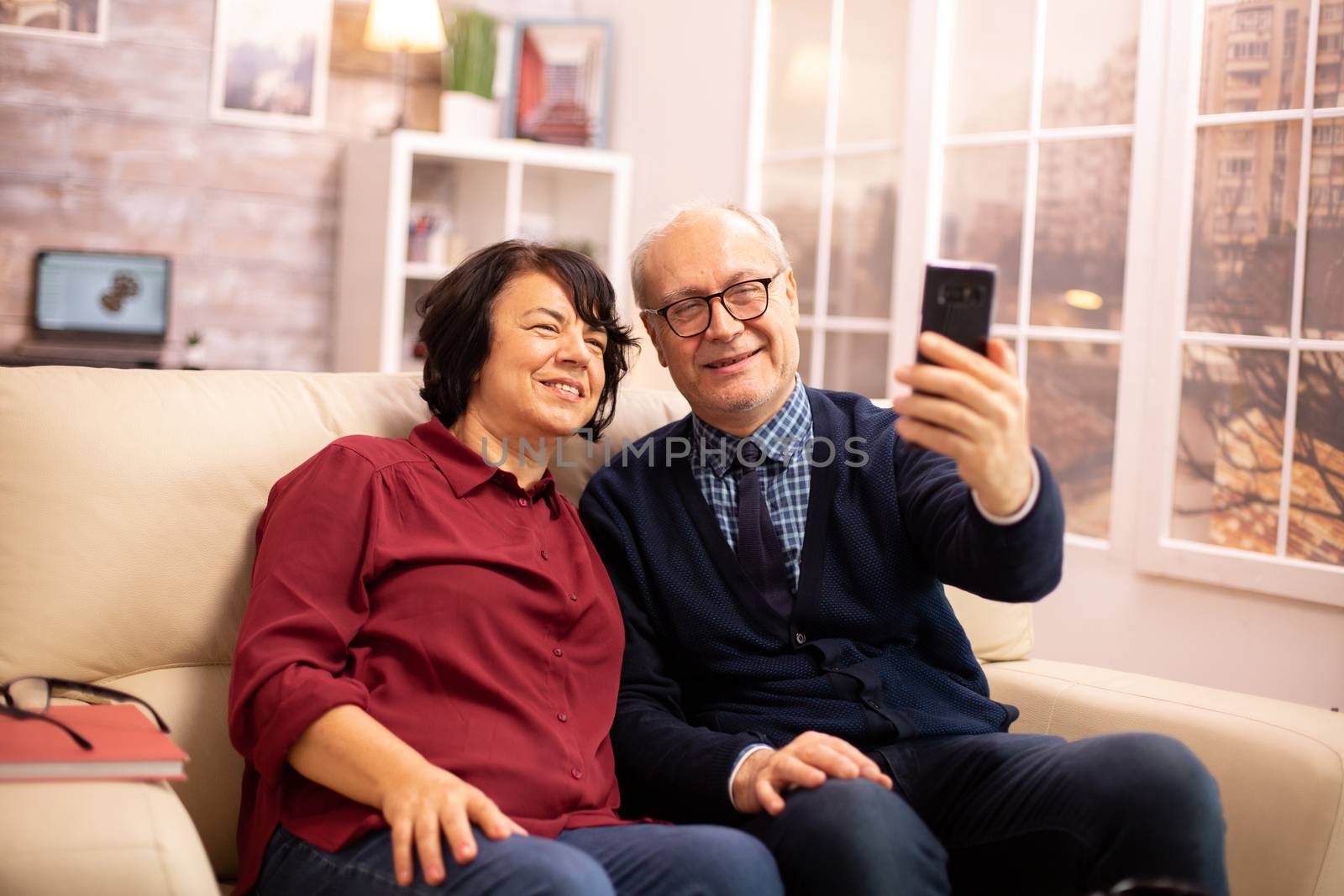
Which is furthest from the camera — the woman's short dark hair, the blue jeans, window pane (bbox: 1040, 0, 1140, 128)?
window pane (bbox: 1040, 0, 1140, 128)

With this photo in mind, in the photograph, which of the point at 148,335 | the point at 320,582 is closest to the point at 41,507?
the point at 320,582

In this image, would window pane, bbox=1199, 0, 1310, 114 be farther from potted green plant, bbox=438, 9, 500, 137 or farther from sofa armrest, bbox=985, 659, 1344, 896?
potted green plant, bbox=438, 9, 500, 137

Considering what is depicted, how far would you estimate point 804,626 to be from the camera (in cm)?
157

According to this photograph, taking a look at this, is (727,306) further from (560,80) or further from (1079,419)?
(560,80)

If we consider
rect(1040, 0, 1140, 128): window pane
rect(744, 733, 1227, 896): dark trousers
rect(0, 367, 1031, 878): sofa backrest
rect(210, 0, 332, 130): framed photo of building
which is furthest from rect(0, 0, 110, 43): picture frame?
rect(744, 733, 1227, 896): dark trousers

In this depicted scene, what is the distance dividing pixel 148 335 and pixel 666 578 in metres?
2.88

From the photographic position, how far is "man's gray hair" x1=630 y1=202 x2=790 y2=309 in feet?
5.74

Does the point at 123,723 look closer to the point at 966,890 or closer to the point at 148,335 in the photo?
the point at 966,890

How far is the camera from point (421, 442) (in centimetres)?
154

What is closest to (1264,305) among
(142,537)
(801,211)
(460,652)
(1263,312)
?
(1263,312)

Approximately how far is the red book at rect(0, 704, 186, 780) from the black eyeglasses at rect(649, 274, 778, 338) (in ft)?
2.80

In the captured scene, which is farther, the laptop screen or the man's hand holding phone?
the laptop screen

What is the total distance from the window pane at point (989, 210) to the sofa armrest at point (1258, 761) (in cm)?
159

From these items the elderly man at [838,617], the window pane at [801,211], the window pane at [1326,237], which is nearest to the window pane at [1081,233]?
the window pane at [1326,237]
